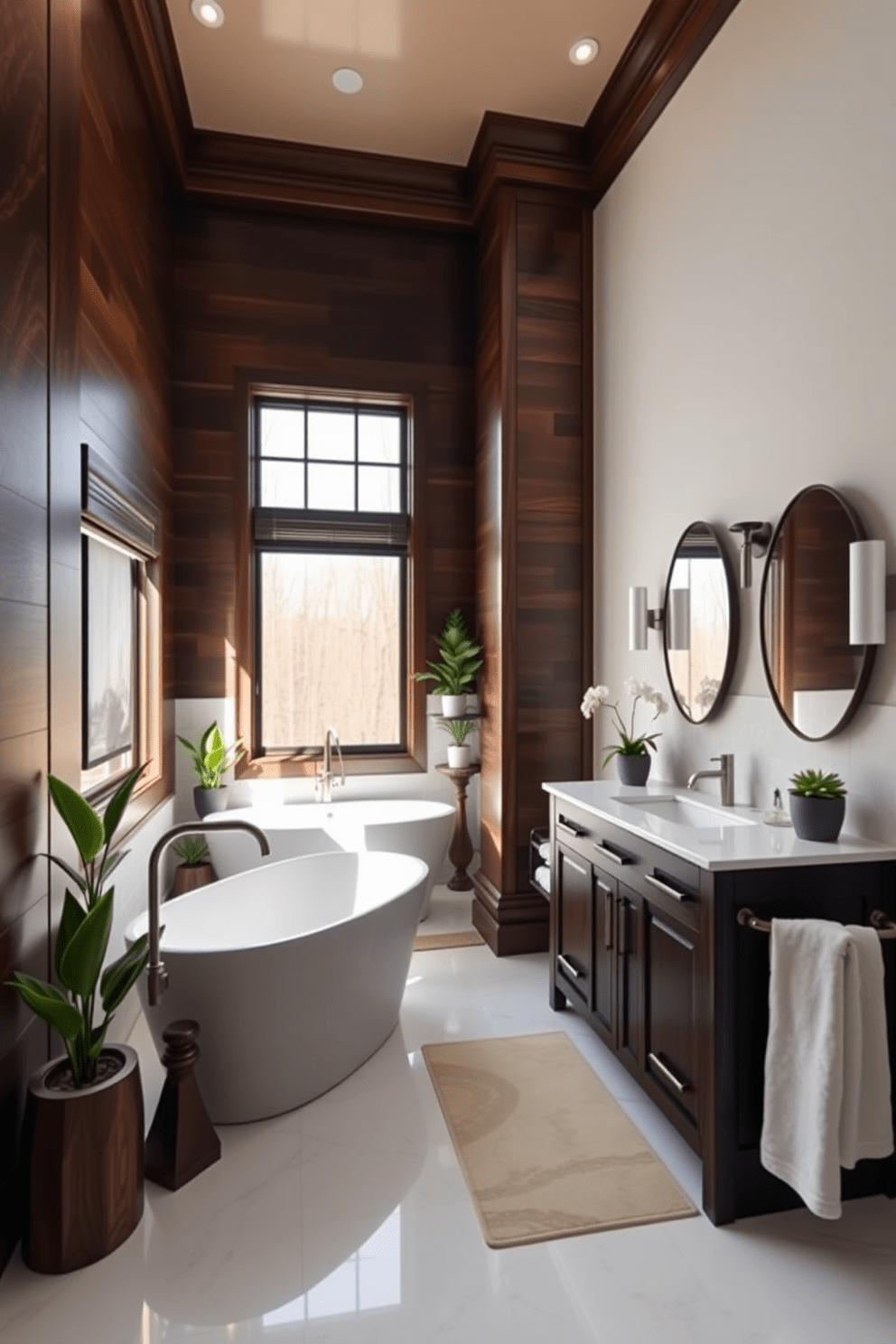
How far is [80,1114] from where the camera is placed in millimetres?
1738

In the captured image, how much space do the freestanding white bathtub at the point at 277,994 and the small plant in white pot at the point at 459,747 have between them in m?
1.28

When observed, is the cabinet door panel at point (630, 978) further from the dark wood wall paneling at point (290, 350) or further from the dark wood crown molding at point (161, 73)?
the dark wood crown molding at point (161, 73)

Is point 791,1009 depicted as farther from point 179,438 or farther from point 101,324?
point 179,438

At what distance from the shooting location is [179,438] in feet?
13.3

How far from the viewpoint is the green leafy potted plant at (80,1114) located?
1720mm

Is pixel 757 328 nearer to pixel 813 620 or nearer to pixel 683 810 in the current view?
pixel 813 620

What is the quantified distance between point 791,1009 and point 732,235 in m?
2.49

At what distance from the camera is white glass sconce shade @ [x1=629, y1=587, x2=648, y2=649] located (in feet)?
10.3

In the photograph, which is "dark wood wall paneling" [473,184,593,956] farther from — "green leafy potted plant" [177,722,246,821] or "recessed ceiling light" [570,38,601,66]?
"green leafy potted plant" [177,722,246,821]

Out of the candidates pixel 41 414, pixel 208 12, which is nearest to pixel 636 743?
pixel 41 414

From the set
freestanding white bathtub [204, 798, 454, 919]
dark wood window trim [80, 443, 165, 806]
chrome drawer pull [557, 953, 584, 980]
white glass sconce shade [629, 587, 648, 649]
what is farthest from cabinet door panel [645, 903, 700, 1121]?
dark wood window trim [80, 443, 165, 806]

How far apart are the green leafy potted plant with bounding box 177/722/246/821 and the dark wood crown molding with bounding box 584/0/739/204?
3.30 metres

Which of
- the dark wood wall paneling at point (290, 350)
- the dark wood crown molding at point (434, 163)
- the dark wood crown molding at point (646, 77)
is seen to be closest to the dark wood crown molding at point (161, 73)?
the dark wood crown molding at point (434, 163)

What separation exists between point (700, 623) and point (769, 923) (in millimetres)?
1296
